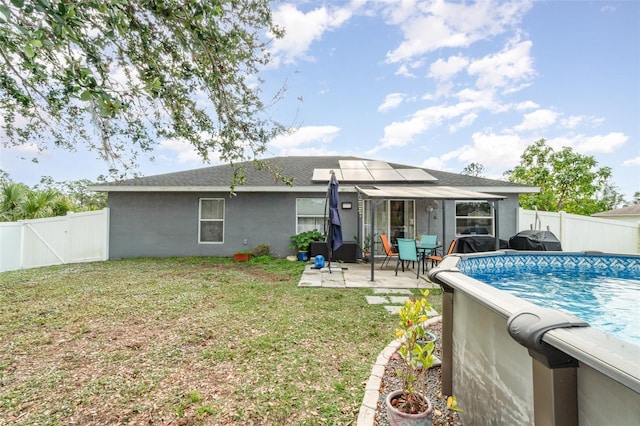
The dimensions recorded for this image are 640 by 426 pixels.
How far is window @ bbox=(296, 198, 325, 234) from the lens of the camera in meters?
11.4

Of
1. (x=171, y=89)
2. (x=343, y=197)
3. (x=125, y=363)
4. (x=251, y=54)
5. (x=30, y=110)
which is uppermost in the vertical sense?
(x=251, y=54)

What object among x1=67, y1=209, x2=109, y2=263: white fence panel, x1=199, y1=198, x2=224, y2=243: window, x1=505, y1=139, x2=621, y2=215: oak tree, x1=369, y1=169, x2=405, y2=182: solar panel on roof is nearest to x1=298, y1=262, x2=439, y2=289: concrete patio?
x1=369, y1=169, x2=405, y2=182: solar panel on roof

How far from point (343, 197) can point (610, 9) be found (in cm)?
808

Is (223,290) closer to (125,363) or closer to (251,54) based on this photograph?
(125,363)

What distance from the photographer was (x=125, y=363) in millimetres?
3391

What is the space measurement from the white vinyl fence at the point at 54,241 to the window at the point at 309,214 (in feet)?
24.4

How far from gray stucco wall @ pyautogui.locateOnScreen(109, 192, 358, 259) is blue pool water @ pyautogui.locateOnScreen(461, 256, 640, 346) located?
6.25 m

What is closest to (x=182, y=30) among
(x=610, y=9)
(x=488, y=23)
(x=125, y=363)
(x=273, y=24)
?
(x=273, y=24)

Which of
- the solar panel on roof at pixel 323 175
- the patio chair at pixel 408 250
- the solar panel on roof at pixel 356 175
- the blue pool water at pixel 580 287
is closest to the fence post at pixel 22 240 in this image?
the solar panel on roof at pixel 323 175

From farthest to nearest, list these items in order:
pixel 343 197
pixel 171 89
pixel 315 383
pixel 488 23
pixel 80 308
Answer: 1. pixel 343 197
2. pixel 488 23
3. pixel 80 308
4. pixel 171 89
5. pixel 315 383

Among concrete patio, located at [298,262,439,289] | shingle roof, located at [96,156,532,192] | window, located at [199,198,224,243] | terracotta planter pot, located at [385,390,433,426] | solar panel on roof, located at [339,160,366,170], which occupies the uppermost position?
solar panel on roof, located at [339,160,366,170]

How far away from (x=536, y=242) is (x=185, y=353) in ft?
29.6

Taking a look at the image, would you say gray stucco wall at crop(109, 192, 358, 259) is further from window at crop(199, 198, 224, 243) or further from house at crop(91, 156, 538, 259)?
window at crop(199, 198, 224, 243)

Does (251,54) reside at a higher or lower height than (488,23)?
lower
